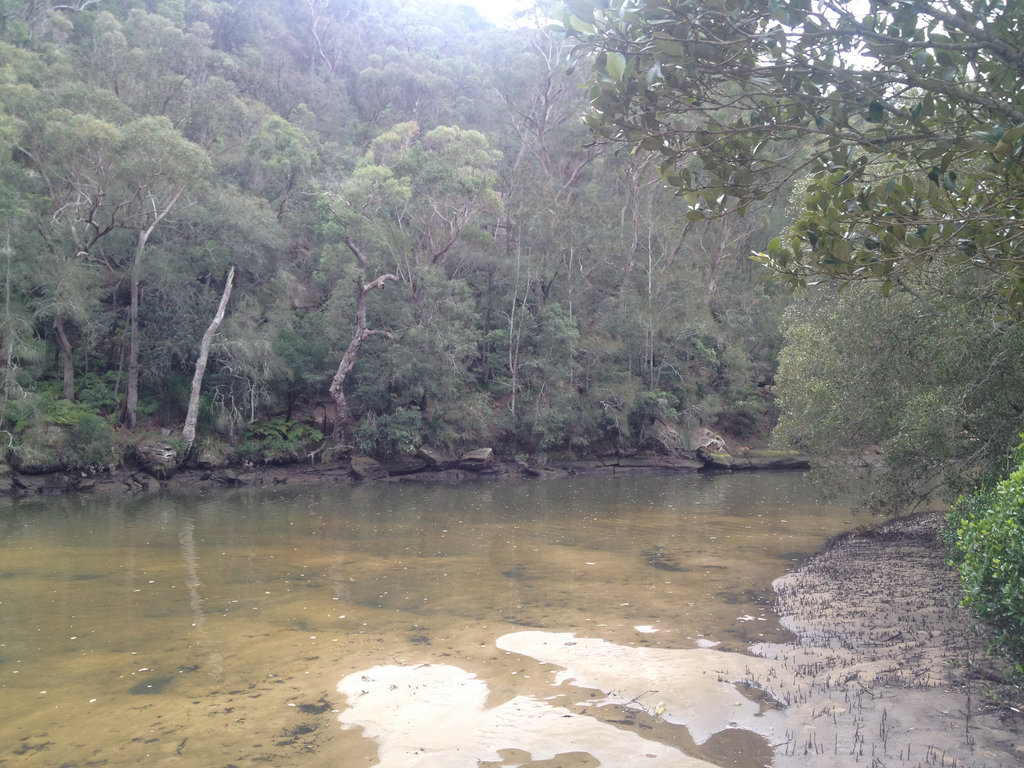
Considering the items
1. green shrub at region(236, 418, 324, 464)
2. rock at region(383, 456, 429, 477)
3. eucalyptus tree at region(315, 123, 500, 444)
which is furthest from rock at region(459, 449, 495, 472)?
green shrub at region(236, 418, 324, 464)

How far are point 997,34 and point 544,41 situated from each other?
3717cm

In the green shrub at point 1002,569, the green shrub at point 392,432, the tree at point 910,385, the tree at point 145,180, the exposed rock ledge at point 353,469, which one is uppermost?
the tree at point 145,180

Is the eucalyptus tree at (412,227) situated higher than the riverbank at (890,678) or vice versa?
the eucalyptus tree at (412,227)

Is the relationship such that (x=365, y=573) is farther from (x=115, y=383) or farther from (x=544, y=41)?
(x=544, y=41)

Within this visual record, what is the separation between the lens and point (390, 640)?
7.73 meters

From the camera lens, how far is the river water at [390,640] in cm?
525

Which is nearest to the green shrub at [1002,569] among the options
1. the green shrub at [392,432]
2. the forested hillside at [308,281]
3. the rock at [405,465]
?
the forested hillside at [308,281]

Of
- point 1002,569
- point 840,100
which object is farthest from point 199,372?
point 1002,569

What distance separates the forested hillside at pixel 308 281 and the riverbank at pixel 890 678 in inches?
610

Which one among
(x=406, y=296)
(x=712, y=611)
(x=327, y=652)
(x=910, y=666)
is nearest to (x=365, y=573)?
(x=327, y=652)

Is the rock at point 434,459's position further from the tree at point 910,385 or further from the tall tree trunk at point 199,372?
the tree at point 910,385

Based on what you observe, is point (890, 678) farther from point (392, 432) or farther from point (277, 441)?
point (277, 441)

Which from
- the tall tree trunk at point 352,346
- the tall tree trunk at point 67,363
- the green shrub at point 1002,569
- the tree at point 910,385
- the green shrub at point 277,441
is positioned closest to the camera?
the green shrub at point 1002,569

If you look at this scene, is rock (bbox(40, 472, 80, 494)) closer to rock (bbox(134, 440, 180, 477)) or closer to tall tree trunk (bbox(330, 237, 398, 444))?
rock (bbox(134, 440, 180, 477))
